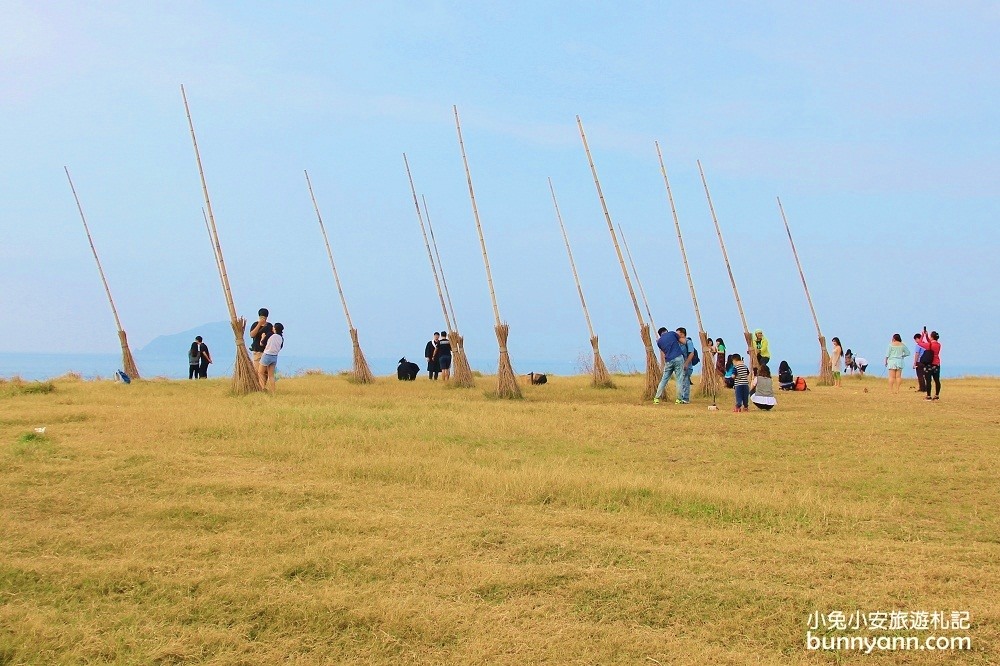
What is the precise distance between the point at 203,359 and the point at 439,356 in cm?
571

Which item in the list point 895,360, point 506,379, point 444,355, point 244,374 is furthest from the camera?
point 444,355

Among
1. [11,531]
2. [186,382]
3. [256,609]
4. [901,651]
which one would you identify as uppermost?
[186,382]

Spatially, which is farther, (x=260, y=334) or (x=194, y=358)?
Answer: (x=194, y=358)

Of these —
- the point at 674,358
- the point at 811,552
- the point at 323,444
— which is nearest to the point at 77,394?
the point at 323,444

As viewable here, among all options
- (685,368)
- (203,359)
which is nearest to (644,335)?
(685,368)

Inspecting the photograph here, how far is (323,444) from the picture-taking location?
10047 millimetres

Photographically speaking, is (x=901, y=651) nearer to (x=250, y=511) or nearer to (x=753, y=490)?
(x=753, y=490)

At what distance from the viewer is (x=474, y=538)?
6586mm

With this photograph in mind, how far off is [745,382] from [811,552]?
8.11 m

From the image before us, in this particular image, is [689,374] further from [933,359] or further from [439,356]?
[439,356]

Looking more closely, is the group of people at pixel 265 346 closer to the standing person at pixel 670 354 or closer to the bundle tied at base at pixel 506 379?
the bundle tied at base at pixel 506 379

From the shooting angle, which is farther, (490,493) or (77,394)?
(77,394)

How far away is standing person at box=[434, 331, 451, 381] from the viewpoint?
22.0m

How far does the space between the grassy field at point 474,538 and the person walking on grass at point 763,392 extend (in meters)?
2.43
